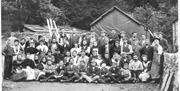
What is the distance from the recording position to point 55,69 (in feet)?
18.7

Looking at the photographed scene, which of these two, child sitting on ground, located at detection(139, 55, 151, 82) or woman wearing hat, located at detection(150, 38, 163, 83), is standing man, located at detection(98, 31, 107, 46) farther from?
woman wearing hat, located at detection(150, 38, 163, 83)

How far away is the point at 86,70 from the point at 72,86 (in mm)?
529

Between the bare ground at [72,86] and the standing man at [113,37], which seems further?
the standing man at [113,37]

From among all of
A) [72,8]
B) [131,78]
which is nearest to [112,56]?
[131,78]

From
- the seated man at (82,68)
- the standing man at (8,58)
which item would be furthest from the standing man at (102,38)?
the standing man at (8,58)

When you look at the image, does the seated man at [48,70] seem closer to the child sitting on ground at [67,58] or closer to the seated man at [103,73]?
the child sitting on ground at [67,58]

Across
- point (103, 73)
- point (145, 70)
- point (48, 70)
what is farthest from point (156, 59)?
point (48, 70)

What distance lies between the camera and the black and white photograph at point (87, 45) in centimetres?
512

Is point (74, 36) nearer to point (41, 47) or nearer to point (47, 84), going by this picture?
point (41, 47)

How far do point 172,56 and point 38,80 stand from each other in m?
1.68

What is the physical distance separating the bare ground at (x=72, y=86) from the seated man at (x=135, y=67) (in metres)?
0.25

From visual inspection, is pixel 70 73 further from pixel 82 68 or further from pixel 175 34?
pixel 175 34

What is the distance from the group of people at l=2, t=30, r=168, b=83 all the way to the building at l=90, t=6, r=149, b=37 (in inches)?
5.0

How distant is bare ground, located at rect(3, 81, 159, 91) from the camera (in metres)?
5.01
